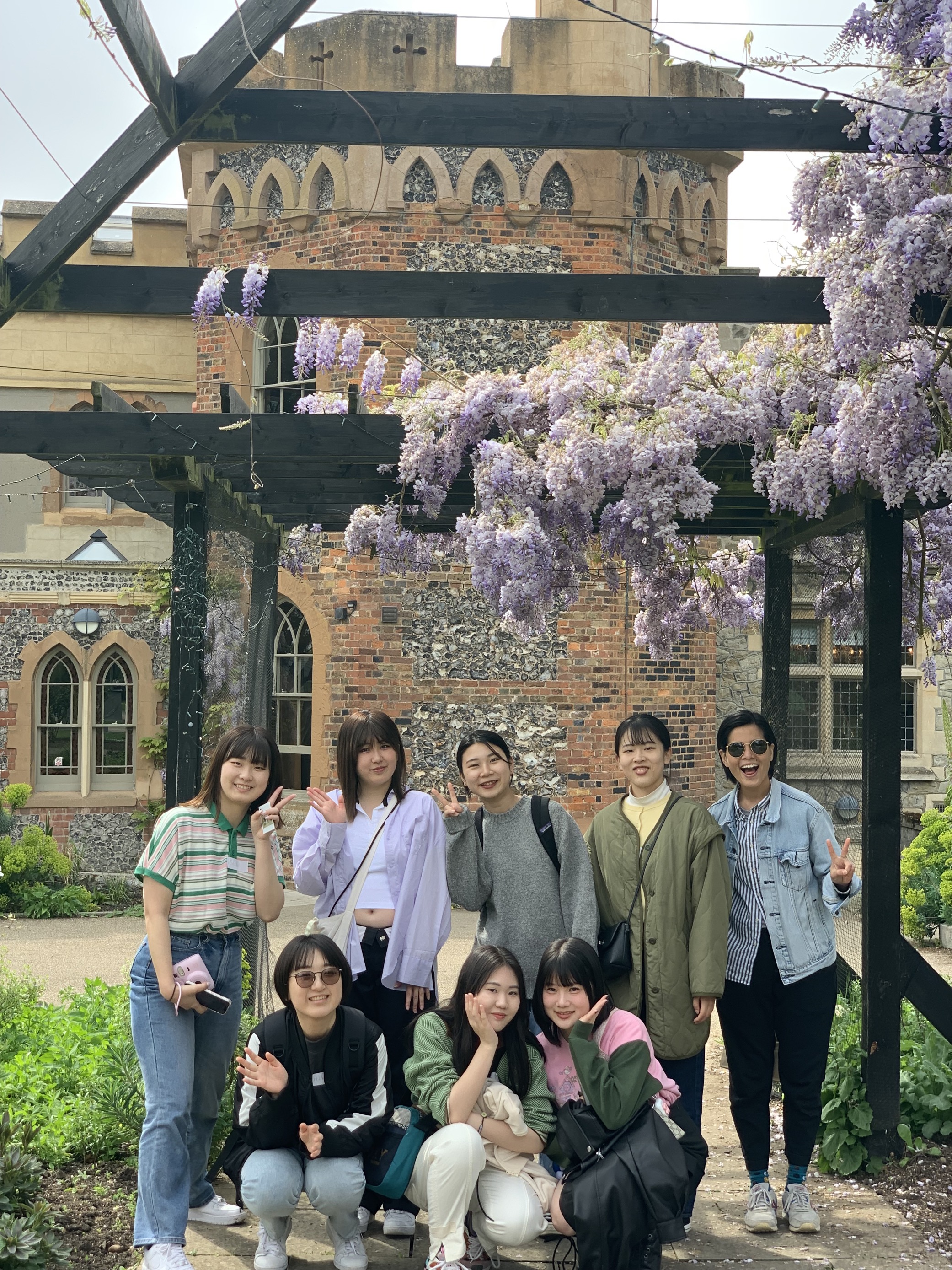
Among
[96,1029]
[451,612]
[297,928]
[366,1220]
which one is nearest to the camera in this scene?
[366,1220]

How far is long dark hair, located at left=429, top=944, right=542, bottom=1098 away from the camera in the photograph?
3.84 meters

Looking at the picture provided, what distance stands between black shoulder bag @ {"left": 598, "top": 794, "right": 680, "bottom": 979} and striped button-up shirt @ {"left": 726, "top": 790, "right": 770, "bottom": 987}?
360mm

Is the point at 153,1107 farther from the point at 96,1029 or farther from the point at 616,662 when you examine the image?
the point at 616,662

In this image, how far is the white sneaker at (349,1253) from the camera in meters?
3.85

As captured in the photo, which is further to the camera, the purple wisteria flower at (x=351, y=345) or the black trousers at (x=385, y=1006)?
the purple wisteria flower at (x=351, y=345)

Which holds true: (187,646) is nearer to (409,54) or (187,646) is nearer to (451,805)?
(451,805)

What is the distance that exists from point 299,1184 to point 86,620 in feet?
38.1

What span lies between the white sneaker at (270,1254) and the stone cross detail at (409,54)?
11023 mm

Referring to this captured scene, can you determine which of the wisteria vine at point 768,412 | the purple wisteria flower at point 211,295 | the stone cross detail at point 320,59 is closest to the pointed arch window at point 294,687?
the stone cross detail at point 320,59

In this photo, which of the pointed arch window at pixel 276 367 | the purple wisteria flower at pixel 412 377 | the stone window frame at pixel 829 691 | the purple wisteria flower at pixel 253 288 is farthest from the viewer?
the pointed arch window at pixel 276 367

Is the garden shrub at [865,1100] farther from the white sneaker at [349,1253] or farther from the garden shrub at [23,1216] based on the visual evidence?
the garden shrub at [23,1216]

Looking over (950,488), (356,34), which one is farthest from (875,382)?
(356,34)

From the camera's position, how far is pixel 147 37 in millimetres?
4004

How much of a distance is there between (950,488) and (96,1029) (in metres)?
4.38
